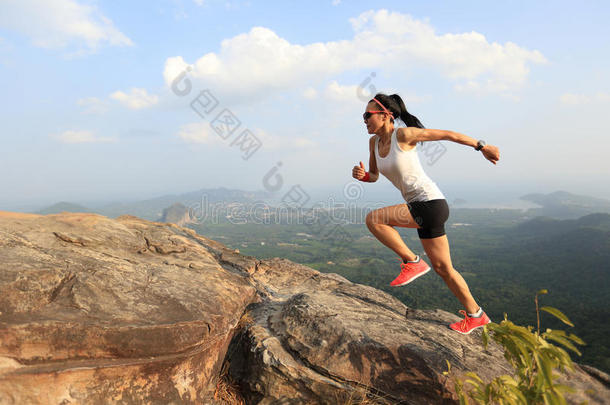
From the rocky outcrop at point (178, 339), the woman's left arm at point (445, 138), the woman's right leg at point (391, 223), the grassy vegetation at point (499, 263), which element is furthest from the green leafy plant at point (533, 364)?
the grassy vegetation at point (499, 263)

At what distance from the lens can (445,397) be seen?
14.5 ft

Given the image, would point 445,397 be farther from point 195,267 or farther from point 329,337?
point 195,267

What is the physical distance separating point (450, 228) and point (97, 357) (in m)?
211

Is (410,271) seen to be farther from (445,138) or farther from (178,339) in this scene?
(178,339)

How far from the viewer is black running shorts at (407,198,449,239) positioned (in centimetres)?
480

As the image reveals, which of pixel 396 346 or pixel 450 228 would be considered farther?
pixel 450 228

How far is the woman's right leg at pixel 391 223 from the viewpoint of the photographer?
5091 millimetres

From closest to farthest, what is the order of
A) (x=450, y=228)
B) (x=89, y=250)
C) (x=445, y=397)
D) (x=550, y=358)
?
(x=550, y=358) < (x=445, y=397) < (x=89, y=250) < (x=450, y=228)

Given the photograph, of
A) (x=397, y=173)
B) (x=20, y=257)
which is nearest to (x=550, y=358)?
(x=397, y=173)

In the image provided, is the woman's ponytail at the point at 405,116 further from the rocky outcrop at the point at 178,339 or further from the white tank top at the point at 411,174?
the rocky outcrop at the point at 178,339

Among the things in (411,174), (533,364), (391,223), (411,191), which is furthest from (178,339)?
(533,364)

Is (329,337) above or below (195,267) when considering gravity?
below

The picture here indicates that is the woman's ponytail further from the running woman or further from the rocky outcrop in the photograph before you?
the rocky outcrop

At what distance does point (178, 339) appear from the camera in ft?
14.8
